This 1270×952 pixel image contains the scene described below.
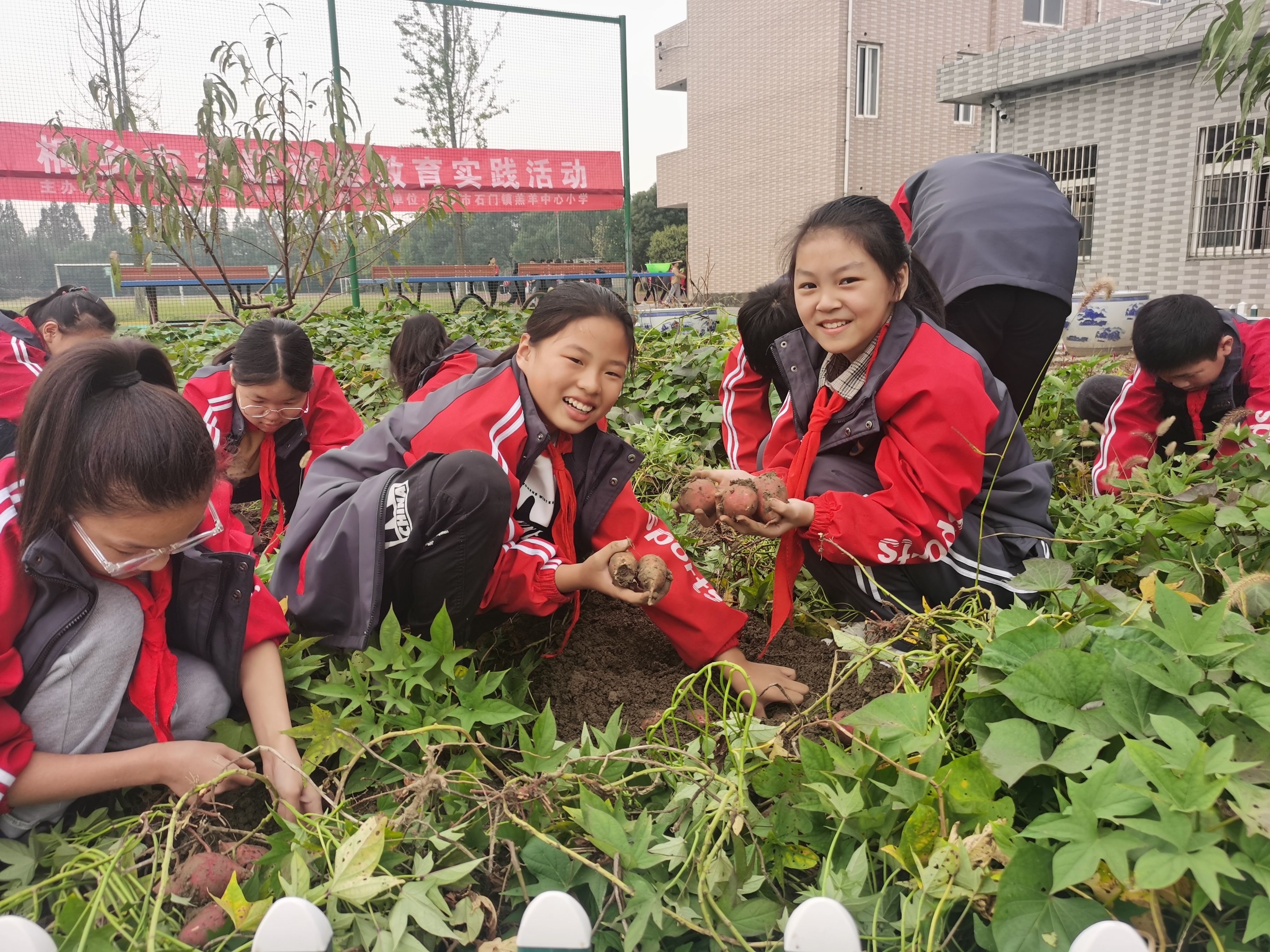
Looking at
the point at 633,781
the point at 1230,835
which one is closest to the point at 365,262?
the point at 633,781

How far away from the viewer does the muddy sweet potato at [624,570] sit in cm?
162

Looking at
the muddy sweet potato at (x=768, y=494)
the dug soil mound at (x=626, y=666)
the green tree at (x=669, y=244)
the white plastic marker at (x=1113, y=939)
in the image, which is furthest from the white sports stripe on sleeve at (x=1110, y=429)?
the green tree at (x=669, y=244)

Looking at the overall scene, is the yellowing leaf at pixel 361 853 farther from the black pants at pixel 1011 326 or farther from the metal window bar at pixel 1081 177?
the metal window bar at pixel 1081 177

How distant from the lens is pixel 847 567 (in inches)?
76.4

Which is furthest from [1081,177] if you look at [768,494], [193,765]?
[193,765]

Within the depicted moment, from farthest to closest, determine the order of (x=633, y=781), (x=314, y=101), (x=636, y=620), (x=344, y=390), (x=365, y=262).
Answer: (x=365, y=262) < (x=314, y=101) < (x=344, y=390) < (x=636, y=620) < (x=633, y=781)

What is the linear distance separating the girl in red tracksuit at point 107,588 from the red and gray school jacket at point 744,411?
1.47 meters

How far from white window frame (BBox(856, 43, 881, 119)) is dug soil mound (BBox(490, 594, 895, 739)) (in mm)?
14528

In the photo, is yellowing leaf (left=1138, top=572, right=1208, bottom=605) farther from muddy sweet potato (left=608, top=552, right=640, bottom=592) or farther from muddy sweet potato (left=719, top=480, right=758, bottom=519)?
muddy sweet potato (left=608, top=552, right=640, bottom=592)

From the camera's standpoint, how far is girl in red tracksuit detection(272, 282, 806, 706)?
5.24 ft

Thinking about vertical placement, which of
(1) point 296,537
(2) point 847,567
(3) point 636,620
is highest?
(1) point 296,537

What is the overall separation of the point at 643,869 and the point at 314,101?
17.0 ft

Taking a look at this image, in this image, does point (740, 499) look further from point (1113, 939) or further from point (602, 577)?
point (1113, 939)

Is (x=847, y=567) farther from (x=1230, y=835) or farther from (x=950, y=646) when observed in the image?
(x=1230, y=835)
